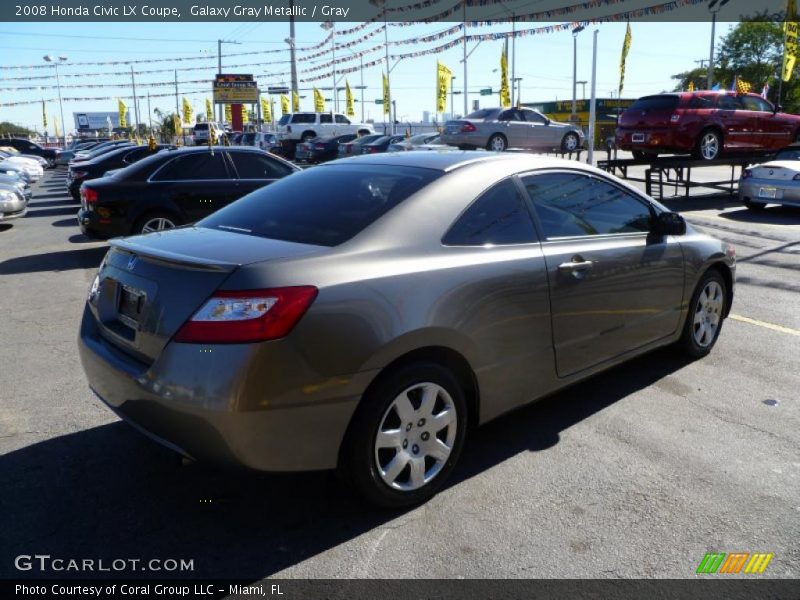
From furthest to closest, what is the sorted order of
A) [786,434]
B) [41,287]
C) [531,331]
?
[41,287] < [786,434] < [531,331]

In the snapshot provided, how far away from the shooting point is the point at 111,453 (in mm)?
3627

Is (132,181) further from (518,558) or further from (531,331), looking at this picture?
(518,558)

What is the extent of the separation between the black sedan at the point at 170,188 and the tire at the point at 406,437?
23.6ft

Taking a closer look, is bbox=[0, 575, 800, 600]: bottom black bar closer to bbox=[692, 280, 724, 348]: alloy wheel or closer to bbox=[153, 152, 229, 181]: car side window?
bbox=[692, 280, 724, 348]: alloy wheel

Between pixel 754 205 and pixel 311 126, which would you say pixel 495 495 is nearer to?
pixel 754 205

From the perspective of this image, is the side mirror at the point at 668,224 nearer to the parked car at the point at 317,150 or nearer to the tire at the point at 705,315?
the tire at the point at 705,315

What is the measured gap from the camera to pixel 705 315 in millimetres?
5062

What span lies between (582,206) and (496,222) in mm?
846

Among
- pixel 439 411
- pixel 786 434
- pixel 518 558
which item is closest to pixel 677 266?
pixel 786 434

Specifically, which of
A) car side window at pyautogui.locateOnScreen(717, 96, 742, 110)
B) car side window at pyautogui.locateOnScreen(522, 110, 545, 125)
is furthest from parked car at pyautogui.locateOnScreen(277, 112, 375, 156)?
car side window at pyautogui.locateOnScreen(717, 96, 742, 110)

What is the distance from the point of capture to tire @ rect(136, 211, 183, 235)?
9.51 metres

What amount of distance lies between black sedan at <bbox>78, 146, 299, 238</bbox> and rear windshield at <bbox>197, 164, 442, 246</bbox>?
5.95 m

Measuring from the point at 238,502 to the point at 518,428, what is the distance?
171 cm

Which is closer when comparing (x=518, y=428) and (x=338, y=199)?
(x=338, y=199)
